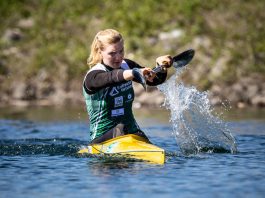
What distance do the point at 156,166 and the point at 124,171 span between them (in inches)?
20.0

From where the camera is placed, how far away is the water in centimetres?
779

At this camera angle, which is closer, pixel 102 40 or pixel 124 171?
pixel 124 171

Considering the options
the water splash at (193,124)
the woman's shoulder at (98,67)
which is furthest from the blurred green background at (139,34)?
the woman's shoulder at (98,67)

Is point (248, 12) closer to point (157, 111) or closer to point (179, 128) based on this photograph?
point (157, 111)

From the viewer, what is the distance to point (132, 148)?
9.68m

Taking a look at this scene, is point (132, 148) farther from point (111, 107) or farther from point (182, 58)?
point (182, 58)

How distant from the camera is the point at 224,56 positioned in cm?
2306

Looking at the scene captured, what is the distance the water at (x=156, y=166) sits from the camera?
779cm

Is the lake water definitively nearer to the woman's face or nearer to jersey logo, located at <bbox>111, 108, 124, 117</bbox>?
jersey logo, located at <bbox>111, 108, 124, 117</bbox>

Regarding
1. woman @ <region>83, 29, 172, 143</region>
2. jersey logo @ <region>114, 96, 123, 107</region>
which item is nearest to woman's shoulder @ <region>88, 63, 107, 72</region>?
woman @ <region>83, 29, 172, 143</region>

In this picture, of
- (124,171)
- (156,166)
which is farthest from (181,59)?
(124,171)

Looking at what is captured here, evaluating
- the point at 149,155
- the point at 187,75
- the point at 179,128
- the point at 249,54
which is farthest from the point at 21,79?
the point at 149,155

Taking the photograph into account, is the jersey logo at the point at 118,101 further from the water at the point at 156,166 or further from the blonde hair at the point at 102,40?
the water at the point at 156,166

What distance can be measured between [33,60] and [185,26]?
216 inches
